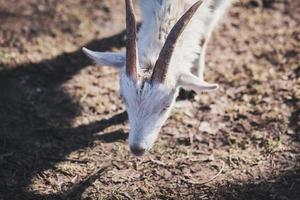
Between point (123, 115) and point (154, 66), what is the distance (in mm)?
1499

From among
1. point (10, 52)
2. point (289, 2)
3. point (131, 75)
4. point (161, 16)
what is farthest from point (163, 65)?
point (289, 2)

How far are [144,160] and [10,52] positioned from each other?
2.75 metres

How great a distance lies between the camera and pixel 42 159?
5316 mm

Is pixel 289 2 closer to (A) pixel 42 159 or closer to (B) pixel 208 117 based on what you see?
(B) pixel 208 117

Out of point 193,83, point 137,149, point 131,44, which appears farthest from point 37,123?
point 193,83

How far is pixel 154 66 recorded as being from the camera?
15.1ft

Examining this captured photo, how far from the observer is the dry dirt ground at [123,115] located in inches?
199

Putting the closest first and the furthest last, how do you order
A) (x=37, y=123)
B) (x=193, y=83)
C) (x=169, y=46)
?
(x=169, y=46) → (x=193, y=83) → (x=37, y=123)

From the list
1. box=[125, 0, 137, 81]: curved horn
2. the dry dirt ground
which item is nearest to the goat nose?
the dry dirt ground

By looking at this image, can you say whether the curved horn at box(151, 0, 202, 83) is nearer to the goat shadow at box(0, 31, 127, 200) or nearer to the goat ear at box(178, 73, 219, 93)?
the goat ear at box(178, 73, 219, 93)

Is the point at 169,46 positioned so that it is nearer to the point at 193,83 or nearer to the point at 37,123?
the point at 193,83

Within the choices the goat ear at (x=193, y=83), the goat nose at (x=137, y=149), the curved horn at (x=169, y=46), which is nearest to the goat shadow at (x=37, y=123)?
the goat nose at (x=137, y=149)

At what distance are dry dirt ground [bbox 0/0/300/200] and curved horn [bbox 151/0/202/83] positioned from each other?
118 centimetres

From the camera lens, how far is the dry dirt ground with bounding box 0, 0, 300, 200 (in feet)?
16.6
